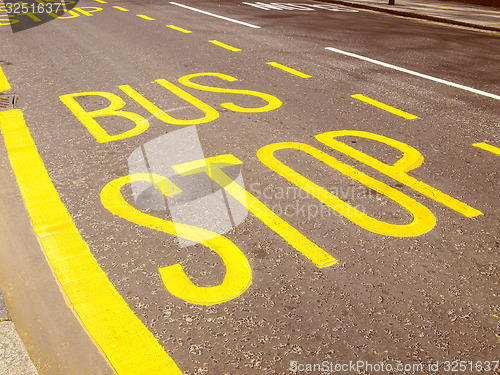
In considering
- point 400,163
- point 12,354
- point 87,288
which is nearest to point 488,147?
point 400,163

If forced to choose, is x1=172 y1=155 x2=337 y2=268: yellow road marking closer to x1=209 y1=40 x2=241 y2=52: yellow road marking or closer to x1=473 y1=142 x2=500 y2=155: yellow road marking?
x1=473 y1=142 x2=500 y2=155: yellow road marking

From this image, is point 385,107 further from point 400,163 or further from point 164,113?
point 164,113

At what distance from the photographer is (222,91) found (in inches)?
262

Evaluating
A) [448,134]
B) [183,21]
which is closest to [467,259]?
[448,134]

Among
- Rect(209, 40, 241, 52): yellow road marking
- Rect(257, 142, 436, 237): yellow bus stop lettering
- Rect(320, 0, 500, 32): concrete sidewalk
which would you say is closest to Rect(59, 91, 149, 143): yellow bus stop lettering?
Rect(257, 142, 436, 237): yellow bus stop lettering

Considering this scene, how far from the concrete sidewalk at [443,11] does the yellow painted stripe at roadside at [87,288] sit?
11352 mm

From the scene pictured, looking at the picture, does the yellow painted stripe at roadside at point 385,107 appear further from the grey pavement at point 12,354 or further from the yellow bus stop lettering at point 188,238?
the grey pavement at point 12,354

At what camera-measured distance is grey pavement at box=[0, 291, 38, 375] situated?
2.31 metres

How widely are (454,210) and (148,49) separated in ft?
21.6

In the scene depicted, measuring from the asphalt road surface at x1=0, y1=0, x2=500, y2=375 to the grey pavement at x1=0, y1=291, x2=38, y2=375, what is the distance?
1.10 feet

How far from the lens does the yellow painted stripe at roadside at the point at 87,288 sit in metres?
2.47

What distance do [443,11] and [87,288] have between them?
14.2 metres

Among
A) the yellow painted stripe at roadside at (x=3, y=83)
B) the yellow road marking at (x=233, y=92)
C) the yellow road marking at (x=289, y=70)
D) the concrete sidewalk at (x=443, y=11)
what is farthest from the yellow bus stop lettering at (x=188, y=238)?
the concrete sidewalk at (x=443, y=11)

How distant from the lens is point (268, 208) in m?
3.80
